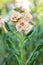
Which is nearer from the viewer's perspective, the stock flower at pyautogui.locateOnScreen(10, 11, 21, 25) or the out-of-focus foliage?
the stock flower at pyautogui.locateOnScreen(10, 11, 21, 25)

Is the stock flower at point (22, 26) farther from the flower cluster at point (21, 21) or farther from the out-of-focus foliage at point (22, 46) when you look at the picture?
the out-of-focus foliage at point (22, 46)

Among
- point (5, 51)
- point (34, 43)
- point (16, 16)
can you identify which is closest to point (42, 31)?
point (34, 43)

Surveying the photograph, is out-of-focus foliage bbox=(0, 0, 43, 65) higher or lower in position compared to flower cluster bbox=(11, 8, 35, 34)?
lower

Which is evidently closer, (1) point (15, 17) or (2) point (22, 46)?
(1) point (15, 17)

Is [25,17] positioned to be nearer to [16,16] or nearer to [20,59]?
[16,16]

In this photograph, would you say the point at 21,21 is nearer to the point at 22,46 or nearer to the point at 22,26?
the point at 22,26

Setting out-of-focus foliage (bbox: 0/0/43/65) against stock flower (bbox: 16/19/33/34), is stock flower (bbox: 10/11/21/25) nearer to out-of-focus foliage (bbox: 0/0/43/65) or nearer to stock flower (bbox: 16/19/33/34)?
stock flower (bbox: 16/19/33/34)

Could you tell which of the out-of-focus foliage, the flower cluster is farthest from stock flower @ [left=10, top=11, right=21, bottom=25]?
the out-of-focus foliage

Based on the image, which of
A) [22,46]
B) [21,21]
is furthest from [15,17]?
[22,46]
